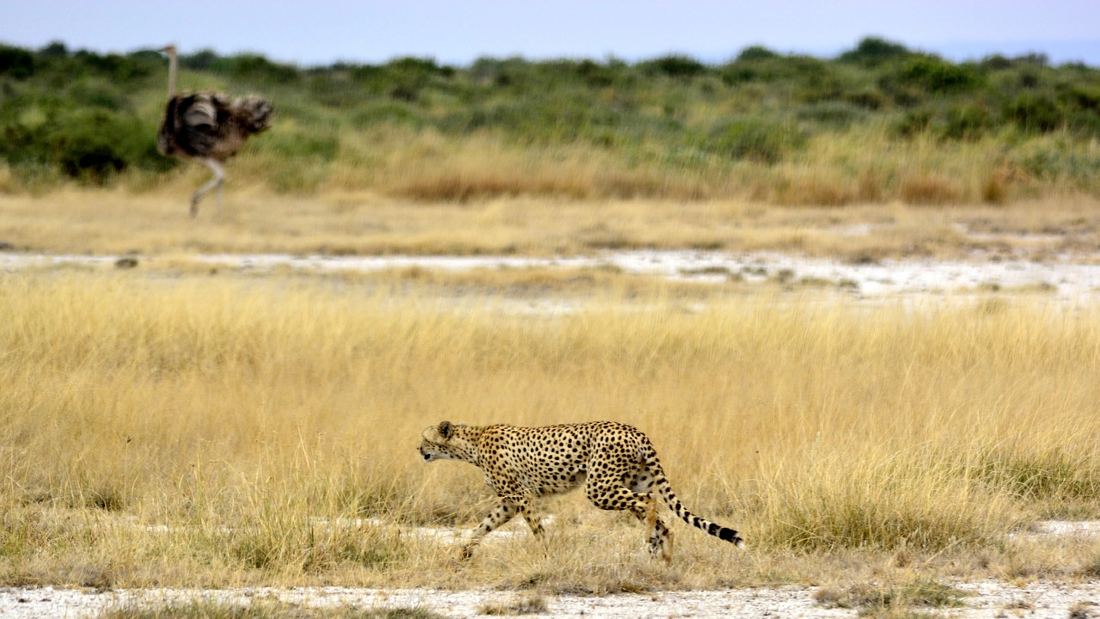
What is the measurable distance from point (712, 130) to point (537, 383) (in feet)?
61.1

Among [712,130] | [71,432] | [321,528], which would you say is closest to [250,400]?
[71,432]

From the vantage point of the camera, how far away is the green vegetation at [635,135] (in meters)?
21.4

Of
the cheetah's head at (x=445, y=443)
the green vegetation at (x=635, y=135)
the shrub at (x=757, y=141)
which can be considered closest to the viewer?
the cheetah's head at (x=445, y=443)

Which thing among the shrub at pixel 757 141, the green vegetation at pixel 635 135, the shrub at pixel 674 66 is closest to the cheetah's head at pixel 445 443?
the green vegetation at pixel 635 135

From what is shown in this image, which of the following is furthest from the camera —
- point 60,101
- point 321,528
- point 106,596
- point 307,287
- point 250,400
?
point 60,101

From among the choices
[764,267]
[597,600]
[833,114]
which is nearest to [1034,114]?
[833,114]

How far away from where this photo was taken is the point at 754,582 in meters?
5.52

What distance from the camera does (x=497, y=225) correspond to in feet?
59.8

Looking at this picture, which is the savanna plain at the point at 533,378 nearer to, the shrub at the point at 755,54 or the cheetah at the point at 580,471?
the cheetah at the point at 580,471

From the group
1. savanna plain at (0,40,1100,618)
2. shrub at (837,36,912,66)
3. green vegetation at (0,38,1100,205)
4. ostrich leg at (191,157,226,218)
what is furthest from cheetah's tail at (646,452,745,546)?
shrub at (837,36,912,66)

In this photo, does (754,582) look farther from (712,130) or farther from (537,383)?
(712,130)

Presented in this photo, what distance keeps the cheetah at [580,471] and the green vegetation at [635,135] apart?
15.4 meters

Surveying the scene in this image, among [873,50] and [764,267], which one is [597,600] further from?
[873,50]

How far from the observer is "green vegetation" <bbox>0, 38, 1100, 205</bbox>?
21438 millimetres
